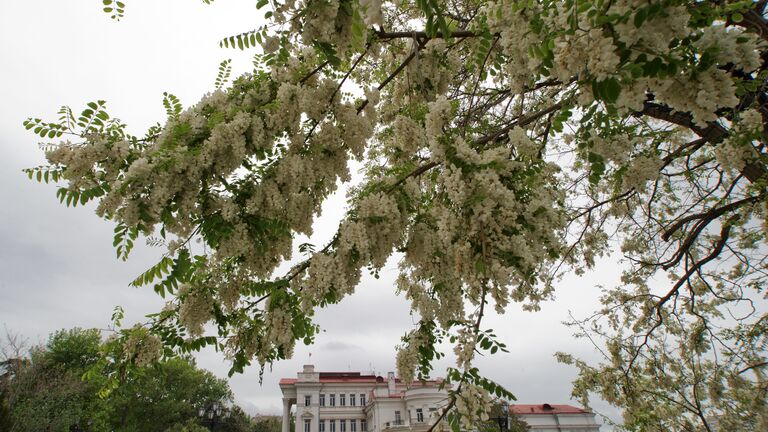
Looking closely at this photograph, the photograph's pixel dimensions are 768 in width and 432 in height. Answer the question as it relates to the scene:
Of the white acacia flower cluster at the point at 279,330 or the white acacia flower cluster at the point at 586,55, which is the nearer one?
the white acacia flower cluster at the point at 586,55

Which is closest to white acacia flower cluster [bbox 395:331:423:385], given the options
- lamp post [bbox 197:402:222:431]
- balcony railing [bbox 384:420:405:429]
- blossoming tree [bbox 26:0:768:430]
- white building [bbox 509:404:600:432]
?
blossoming tree [bbox 26:0:768:430]

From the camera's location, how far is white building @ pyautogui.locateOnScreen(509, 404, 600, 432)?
47594 mm

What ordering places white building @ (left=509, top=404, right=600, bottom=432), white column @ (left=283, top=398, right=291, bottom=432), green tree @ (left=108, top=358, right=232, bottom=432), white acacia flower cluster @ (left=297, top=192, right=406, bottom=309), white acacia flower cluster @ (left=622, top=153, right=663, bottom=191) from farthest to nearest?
1. white building @ (left=509, top=404, right=600, bottom=432)
2. white column @ (left=283, top=398, right=291, bottom=432)
3. green tree @ (left=108, top=358, right=232, bottom=432)
4. white acacia flower cluster @ (left=622, top=153, right=663, bottom=191)
5. white acacia flower cluster @ (left=297, top=192, right=406, bottom=309)

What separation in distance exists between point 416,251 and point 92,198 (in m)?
3.15

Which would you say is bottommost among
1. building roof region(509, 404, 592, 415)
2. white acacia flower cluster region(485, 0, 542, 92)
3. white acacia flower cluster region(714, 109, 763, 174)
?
building roof region(509, 404, 592, 415)

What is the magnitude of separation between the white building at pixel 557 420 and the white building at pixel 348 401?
1462 cm

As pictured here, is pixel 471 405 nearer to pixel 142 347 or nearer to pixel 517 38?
pixel 517 38

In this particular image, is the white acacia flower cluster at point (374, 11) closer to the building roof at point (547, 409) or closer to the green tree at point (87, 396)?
the green tree at point (87, 396)

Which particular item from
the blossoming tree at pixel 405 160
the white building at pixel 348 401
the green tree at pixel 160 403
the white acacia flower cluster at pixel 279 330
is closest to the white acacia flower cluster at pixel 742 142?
the blossoming tree at pixel 405 160

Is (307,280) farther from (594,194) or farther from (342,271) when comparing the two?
(594,194)

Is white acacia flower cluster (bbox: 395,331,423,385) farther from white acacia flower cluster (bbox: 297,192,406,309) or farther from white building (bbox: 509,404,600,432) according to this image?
white building (bbox: 509,404,600,432)

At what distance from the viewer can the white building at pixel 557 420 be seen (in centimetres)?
4759

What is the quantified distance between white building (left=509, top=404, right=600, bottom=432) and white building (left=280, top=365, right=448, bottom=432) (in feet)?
48.0

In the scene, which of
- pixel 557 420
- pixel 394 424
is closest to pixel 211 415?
pixel 394 424
